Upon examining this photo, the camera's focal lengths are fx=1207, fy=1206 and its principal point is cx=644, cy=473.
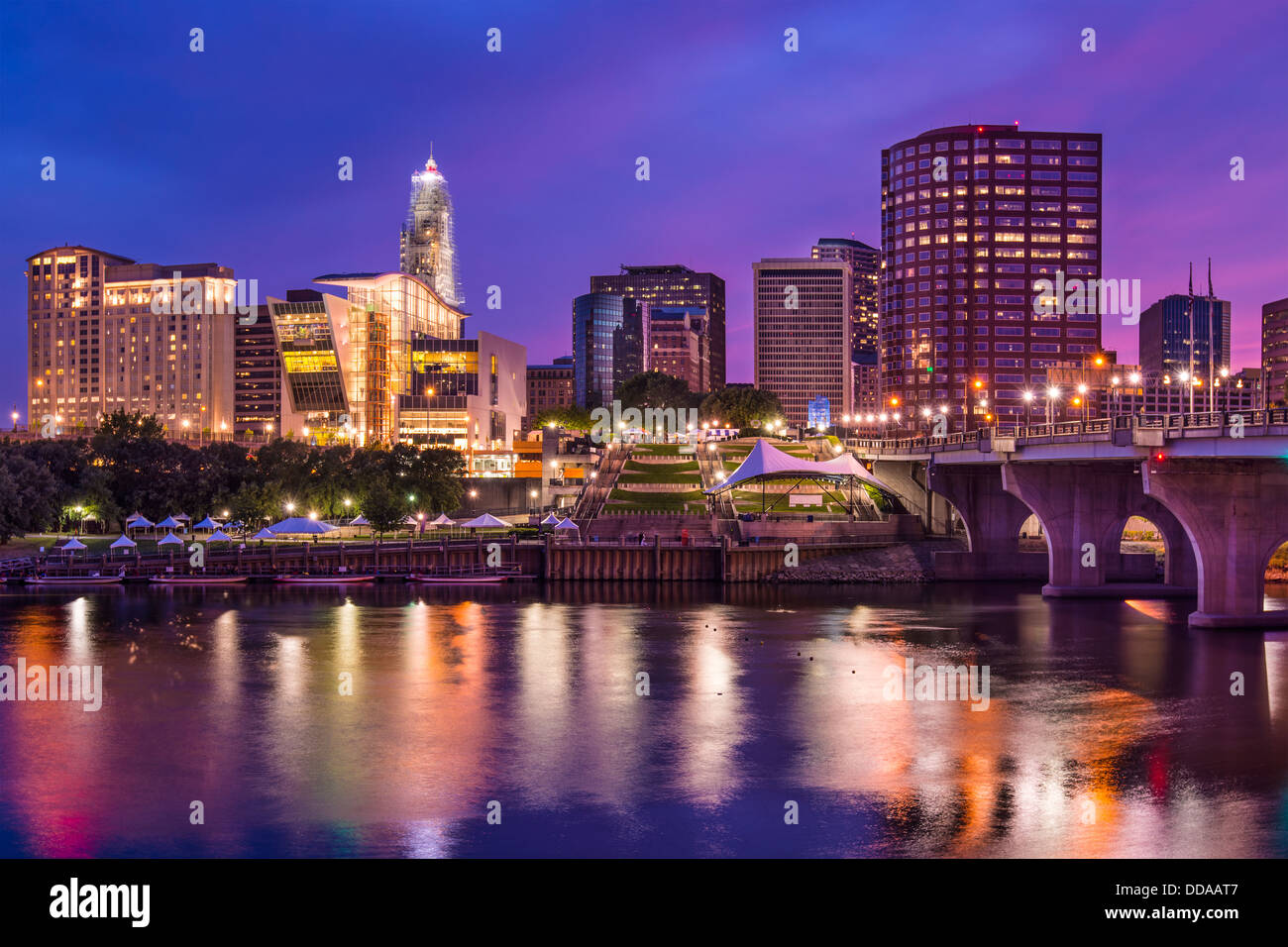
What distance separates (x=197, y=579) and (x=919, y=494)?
61.9 m

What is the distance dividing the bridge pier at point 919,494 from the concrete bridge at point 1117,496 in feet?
0.46

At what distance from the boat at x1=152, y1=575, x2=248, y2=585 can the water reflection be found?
696 inches

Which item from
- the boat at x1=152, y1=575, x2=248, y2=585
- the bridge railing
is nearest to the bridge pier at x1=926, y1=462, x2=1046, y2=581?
the bridge railing

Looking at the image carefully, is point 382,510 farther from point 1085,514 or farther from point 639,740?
point 639,740

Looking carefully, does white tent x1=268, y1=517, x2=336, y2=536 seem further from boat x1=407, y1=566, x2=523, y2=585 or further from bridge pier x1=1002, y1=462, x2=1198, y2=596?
bridge pier x1=1002, y1=462, x2=1198, y2=596

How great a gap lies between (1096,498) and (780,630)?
94.2 feet

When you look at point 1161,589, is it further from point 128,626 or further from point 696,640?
point 128,626

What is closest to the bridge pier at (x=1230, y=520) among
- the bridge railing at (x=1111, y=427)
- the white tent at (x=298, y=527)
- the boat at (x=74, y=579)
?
the bridge railing at (x=1111, y=427)

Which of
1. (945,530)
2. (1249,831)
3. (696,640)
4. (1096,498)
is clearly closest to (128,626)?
(696,640)

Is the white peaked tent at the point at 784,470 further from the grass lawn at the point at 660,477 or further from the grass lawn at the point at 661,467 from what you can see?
the grass lawn at the point at 661,467

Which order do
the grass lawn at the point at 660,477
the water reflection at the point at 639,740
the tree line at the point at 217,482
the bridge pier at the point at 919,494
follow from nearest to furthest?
the water reflection at the point at 639,740, the bridge pier at the point at 919,494, the tree line at the point at 217,482, the grass lawn at the point at 660,477

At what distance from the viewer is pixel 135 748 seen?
3778cm

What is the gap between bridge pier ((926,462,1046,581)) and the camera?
9500 cm

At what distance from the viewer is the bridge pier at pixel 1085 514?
8125cm
